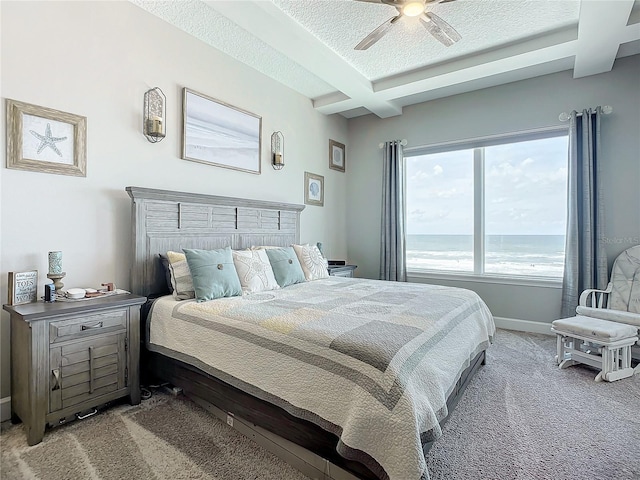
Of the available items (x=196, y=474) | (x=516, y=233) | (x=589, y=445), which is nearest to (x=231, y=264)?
(x=196, y=474)

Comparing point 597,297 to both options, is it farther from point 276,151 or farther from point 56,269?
point 56,269

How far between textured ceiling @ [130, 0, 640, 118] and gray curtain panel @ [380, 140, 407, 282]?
0.95m

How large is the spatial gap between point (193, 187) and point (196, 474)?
2.38 m

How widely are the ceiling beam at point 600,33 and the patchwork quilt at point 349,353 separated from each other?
8.03 ft

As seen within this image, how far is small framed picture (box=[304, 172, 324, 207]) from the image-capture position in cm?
471

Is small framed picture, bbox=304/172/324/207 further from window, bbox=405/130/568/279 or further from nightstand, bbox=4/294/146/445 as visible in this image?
nightstand, bbox=4/294/146/445

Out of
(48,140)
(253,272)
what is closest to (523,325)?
(253,272)

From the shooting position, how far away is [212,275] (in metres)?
2.55

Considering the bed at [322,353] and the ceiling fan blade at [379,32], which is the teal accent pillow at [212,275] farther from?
the ceiling fan blade at [379,32]

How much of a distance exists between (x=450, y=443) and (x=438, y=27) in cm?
275

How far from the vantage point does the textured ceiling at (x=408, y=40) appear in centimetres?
279

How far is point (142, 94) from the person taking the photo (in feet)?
9.37

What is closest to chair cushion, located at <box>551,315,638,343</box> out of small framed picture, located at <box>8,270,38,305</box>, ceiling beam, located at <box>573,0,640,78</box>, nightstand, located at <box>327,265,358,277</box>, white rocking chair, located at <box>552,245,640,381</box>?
white rocking chair, located at <box>552,245,640,381</box>

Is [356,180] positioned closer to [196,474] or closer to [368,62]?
[368,62]
